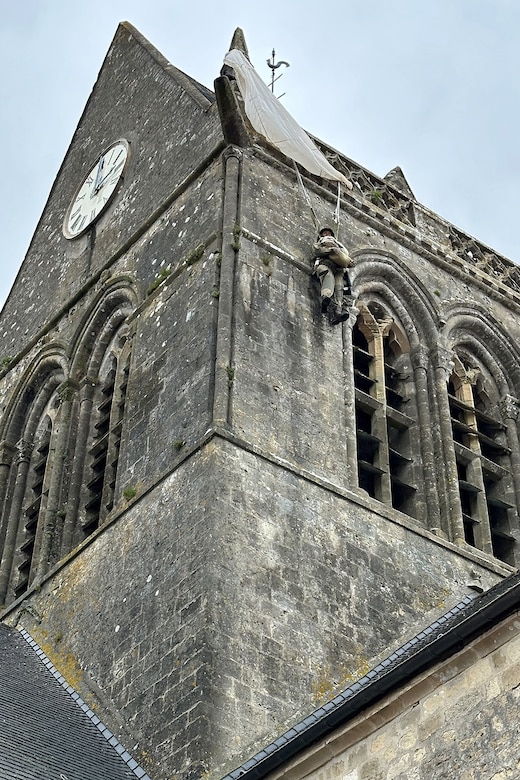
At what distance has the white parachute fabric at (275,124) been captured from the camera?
1502 centimetres

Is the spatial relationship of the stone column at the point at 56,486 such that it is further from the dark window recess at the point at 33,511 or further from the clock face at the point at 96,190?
the clock face at the point at 96,190

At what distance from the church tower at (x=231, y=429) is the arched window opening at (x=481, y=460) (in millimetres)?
30

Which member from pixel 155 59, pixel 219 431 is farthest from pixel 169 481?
pixel 155 59

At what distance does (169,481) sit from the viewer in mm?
11617

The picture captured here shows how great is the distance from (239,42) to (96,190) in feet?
9.14

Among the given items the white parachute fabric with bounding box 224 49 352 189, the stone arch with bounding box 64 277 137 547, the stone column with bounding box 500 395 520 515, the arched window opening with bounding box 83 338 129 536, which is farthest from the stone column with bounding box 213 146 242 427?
the stone column with bounding box 500 395 520 515

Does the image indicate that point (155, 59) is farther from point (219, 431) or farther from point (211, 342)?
point (219, 431)

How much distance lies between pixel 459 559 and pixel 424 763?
5.38 m

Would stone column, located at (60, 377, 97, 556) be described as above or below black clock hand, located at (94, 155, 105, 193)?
below

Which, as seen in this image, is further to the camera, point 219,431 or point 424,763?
point 219,431

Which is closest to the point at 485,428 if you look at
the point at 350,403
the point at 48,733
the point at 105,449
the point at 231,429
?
the point at 350,403

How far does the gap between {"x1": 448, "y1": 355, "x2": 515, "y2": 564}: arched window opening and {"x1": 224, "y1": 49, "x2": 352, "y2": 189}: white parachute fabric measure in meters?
2.68

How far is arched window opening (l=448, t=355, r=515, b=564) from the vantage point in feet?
45.2

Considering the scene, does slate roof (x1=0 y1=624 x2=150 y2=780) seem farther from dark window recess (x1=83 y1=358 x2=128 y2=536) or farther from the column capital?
the column capital
